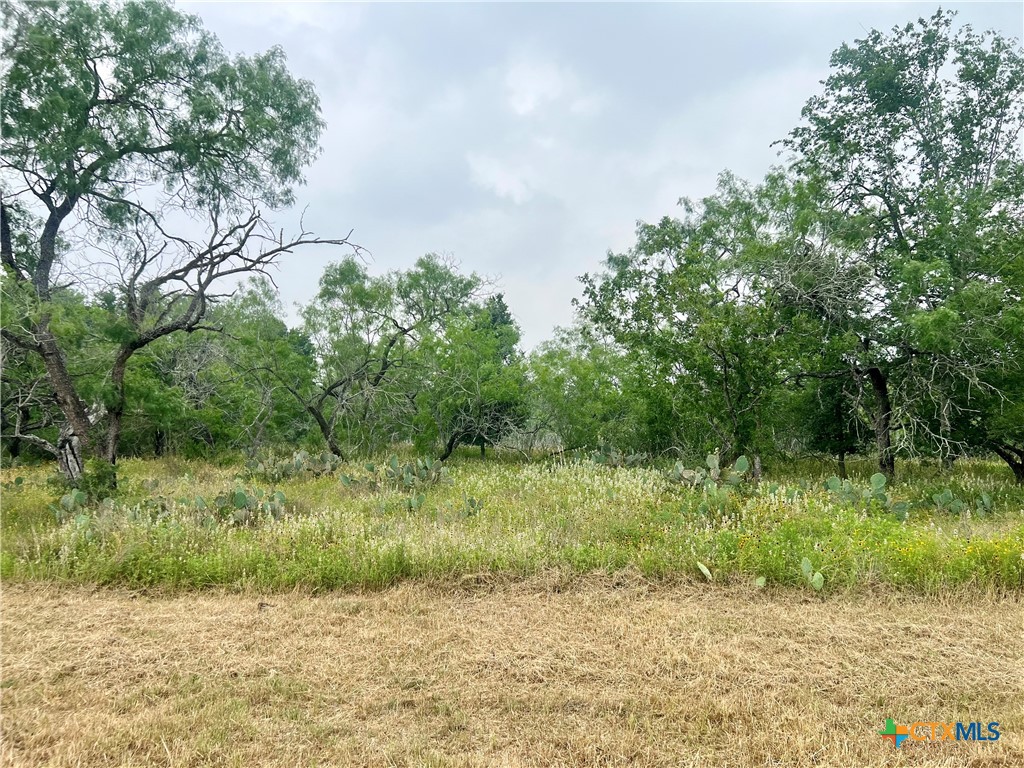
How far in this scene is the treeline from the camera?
9.09 metres

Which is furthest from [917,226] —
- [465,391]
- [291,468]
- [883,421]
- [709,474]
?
[291,468]

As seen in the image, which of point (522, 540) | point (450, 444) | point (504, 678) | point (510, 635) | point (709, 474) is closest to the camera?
point (504, 678)

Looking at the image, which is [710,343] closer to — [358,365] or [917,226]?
[917,226]

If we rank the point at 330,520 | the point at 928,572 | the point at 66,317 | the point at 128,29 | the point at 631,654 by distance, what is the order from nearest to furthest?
the point at 631,654 < the point at 928,572 < the point at 330,520 < the point at 128,29 < the point at 66,317

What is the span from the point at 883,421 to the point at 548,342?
10156mm

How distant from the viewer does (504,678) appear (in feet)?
11.9

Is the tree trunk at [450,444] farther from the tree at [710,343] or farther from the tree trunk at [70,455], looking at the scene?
the tree trunk at [70,455]

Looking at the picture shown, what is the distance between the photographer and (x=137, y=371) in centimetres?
1465

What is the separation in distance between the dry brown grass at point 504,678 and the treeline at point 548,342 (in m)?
5.95

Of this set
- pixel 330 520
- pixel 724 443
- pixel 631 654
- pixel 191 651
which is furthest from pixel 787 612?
pixel 724 443

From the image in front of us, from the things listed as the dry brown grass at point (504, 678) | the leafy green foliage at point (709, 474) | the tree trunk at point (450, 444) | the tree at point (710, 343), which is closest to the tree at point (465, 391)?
the tree trunk at point (450, 444)

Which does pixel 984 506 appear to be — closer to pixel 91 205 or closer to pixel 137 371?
pixel 91 205

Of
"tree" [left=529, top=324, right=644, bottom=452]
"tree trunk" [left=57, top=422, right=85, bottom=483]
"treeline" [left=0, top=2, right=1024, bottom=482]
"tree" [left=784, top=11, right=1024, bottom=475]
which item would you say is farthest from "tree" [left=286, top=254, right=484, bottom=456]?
"tree" [left=784, top=11, right=1024, bottom=475]

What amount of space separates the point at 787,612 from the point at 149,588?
231 inches
